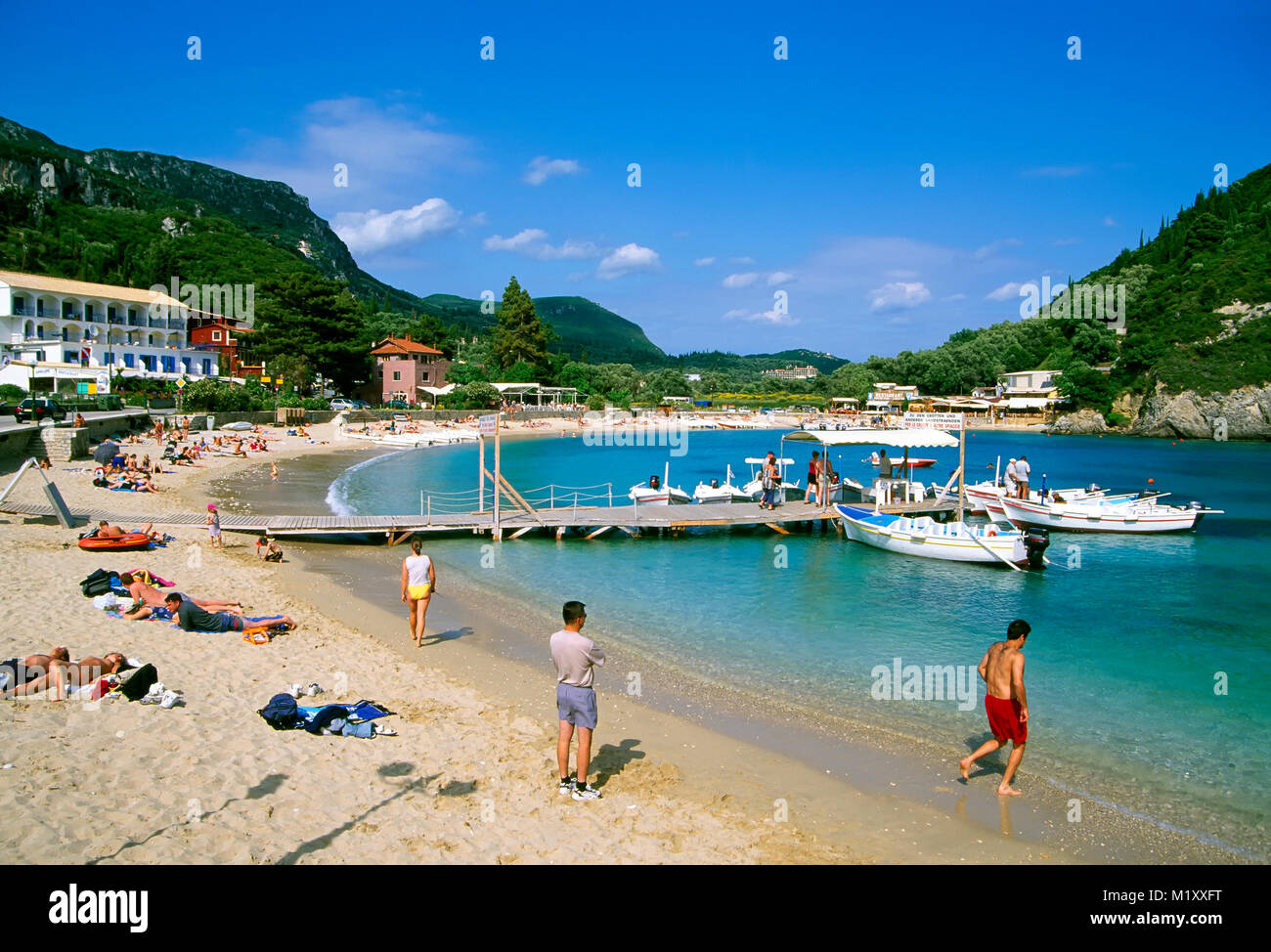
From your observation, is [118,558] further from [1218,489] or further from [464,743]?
[1218,489]

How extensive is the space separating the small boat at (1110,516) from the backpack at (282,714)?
2765cm

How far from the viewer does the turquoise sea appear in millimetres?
10188

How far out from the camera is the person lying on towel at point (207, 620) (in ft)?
40.6

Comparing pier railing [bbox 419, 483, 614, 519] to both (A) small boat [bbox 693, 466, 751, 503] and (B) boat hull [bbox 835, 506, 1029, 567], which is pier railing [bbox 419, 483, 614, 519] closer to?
(A) small boat [bbox 693, 466, 751, 503]

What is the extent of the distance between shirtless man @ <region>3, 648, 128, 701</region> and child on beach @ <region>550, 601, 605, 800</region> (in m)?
5.76

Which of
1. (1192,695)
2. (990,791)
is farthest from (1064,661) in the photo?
(990,791)

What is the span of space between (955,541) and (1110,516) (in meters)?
10.9

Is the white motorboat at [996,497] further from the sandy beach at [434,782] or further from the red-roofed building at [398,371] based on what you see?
the red-roofed building at [398,371]

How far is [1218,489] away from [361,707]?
174 feet

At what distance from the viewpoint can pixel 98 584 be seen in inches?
535

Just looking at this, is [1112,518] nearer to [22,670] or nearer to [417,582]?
[417,582]

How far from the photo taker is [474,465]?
54.9 metres
